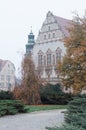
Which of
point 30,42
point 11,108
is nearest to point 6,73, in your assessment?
point 30,42

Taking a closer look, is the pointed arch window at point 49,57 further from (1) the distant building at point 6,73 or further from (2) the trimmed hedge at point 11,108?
(2) the trimmed hedge at point 11,108

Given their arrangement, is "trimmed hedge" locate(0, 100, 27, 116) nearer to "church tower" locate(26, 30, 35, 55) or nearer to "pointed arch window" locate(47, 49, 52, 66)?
"pointed arch window" locate(47, 49, 52, 66)

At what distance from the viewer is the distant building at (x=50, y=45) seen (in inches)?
1831

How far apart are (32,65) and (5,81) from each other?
147ft

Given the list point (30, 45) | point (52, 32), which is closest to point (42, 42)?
point (52, 32)

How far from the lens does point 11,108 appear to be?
18.0 metres

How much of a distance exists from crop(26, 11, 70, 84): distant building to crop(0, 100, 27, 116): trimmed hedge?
1062 inches

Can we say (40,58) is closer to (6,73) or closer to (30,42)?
(30,42)

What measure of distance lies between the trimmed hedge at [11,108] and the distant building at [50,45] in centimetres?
2696

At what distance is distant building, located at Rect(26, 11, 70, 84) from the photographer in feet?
153

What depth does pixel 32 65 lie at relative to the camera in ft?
94.0

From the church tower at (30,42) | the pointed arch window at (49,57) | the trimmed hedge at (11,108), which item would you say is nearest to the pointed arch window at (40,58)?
Result: the pointed arch window at (49,57)

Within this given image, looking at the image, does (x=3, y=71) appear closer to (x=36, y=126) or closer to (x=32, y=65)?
(x=32, y=65)

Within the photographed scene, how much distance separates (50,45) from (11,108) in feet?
102
